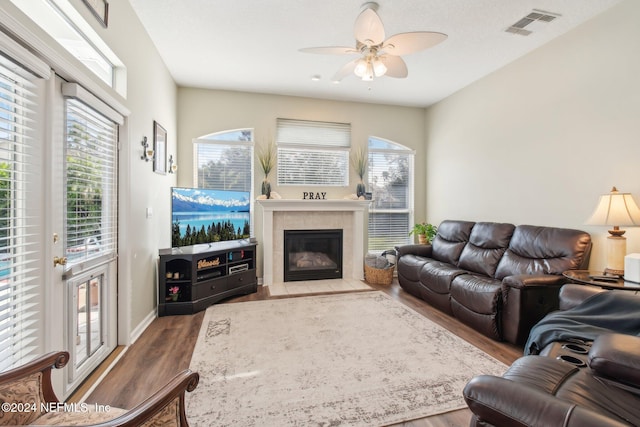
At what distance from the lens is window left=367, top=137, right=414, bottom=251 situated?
5242mm

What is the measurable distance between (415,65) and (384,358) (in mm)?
3354

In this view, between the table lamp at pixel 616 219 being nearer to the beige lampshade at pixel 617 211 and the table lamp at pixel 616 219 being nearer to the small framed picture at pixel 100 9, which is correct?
the beige lampshade at pixel 617 211

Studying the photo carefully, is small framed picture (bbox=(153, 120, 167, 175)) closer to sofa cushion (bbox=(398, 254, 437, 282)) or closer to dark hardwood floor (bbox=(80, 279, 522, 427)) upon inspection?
dark hardwood floor (bbox=(80, 279, 522, 427))

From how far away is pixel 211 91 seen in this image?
4516 millimetres

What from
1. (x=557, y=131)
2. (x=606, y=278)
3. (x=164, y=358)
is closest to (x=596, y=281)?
(x=606, y=278)

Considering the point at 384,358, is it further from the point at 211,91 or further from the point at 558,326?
the point at 211,91

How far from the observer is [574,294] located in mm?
2018

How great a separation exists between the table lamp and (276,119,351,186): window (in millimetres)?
3253

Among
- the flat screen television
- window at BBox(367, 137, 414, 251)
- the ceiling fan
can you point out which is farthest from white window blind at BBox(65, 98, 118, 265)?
window at BBox(367, 137, 414, 251)

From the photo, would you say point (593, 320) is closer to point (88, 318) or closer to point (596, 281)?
point (596, 281)

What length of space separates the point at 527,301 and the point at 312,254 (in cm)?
307

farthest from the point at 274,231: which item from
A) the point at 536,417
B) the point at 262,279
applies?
the point at 536,417

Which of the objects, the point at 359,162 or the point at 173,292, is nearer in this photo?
the point at 173,292

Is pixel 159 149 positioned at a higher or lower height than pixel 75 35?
lower
